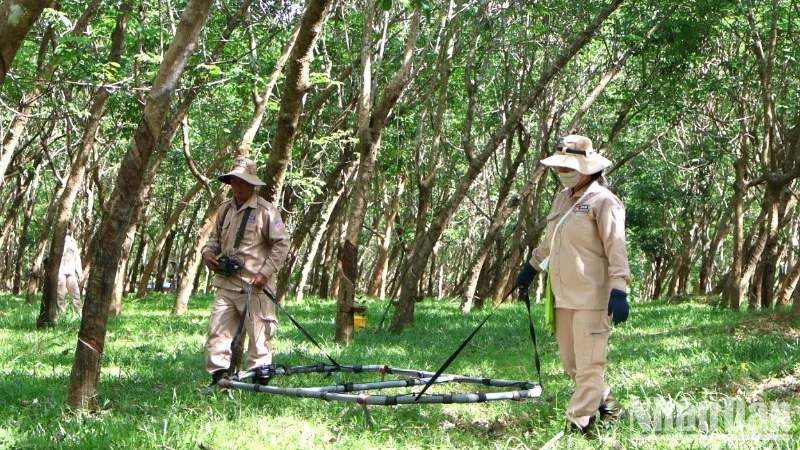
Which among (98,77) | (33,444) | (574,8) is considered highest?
(574,8)

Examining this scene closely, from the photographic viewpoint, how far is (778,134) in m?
20.5

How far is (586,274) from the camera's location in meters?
5.82

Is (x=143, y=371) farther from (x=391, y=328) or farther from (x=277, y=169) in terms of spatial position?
(x=391, y=328)

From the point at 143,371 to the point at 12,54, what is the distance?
15.1ft

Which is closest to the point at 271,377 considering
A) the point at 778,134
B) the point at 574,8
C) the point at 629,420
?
the point at 629,420

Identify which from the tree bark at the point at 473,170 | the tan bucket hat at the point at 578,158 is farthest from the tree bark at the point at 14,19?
the tree bark at the point at 473,170

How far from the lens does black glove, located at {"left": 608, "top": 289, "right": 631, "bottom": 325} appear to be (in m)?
5.36

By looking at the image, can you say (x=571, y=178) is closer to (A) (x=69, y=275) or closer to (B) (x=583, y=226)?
(B) (x=583, y=226)

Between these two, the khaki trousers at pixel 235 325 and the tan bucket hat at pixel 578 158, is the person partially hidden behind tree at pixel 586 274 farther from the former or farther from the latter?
the khaki trousers at pixel 235 325

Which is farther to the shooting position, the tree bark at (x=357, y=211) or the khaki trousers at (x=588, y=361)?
the tree bark at (x=357, y=211)

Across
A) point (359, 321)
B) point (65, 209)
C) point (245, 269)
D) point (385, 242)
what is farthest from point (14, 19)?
Result: point (385, 242)

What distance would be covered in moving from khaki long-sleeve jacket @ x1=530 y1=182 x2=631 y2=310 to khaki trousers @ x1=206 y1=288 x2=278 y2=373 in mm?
2715

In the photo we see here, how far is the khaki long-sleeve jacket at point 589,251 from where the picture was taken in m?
5.74

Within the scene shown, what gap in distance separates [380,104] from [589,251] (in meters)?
5.98
